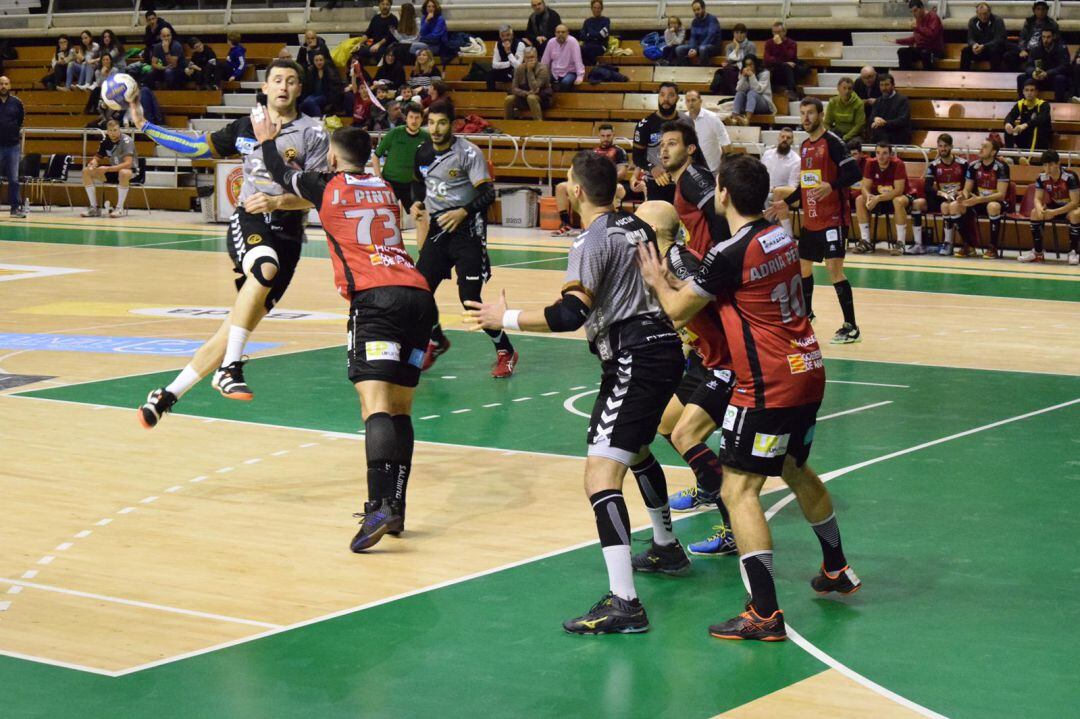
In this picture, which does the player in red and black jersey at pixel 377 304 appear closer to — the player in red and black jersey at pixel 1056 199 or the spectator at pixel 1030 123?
the player in red and black jersey at pixel 1056 199

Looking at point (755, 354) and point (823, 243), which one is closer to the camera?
point (755, 354)

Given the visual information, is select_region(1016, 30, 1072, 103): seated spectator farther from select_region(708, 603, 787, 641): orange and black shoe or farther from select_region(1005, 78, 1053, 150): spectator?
select_region(708, 603, 787, 641): orange and black shoe

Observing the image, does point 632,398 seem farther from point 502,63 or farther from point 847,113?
point 502,63

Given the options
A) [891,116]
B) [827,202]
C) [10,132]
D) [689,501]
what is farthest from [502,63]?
[689,501]

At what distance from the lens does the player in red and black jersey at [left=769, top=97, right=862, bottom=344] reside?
47.0 feet

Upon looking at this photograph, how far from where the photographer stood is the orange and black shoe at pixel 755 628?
613cm

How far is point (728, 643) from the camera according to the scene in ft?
20.1

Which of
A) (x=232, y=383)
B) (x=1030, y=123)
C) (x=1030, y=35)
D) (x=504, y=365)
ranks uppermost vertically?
(x=1030, y=35)

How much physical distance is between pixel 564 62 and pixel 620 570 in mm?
22713

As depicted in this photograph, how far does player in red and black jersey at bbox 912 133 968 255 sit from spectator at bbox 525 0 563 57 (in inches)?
344

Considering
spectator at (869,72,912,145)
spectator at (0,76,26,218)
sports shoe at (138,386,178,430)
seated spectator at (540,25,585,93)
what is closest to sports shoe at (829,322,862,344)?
sports shoe at (138,386,178,430)

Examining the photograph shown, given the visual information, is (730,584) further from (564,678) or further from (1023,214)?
(1023,214)

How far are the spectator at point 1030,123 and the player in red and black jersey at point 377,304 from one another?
669 inches

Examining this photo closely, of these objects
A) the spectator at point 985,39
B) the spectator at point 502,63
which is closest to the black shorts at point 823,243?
the spectator at point 985,39
